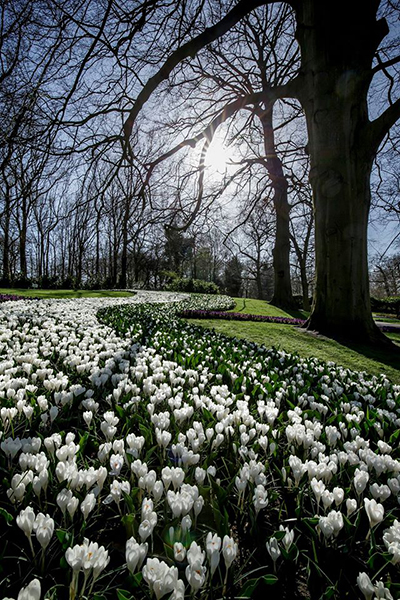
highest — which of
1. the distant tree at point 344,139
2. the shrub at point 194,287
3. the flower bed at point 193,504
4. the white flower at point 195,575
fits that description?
the distant tree at point 344,139

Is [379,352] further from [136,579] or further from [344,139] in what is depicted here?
[136,579]

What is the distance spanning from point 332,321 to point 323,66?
17.4ft

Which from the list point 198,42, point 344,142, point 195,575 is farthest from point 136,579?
point 344,142

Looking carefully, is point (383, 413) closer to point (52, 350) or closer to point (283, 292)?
point (52, 350)

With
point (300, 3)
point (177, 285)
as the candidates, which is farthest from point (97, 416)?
point (177, 285)

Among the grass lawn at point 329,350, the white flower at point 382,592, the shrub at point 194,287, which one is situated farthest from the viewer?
the shrub at point 194,287

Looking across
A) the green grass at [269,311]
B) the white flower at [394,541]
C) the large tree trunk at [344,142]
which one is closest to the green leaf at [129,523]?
the white flower at [394,541]

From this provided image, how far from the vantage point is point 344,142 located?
663 cm

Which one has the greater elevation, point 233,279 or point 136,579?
point 233,279

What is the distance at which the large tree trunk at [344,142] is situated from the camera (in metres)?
6.54

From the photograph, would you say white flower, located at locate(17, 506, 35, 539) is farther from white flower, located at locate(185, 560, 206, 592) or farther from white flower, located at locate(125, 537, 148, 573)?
white flower, located at locate(185, 560, 206, 592)

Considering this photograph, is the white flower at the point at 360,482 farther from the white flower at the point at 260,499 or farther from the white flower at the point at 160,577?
the white flower at the point at 160,577

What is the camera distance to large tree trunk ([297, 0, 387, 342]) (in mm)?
6543

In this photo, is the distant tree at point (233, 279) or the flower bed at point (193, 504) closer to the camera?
the flower bed at point (193, 504)
